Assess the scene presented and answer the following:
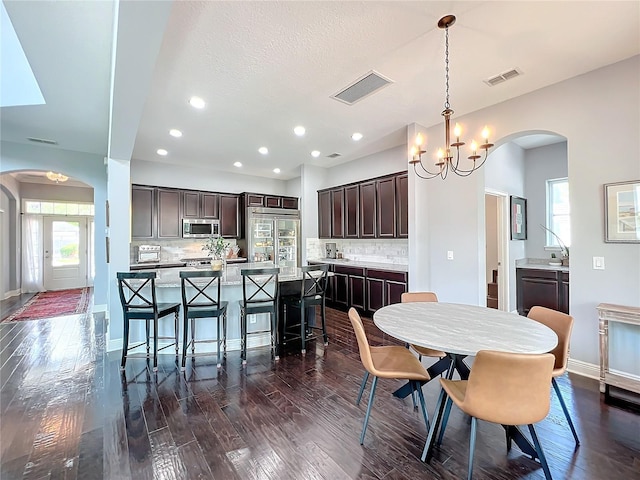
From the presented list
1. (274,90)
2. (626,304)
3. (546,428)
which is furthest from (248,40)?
→ (626,304)

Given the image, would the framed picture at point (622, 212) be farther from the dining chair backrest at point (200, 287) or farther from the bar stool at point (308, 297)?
the dining chair backrest at point (200, 287)

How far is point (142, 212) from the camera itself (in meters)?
5.67

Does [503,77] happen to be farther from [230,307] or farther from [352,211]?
[230,307]

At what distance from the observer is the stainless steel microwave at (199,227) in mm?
6125

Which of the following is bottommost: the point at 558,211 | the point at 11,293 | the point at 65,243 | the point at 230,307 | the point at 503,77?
the point at 11,293

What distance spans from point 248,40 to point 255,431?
3044 millimetres

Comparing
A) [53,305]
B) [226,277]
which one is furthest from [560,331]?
[53,305]

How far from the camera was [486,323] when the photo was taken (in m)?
2.03

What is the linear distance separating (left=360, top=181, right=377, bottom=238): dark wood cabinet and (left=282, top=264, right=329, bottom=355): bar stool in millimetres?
1856

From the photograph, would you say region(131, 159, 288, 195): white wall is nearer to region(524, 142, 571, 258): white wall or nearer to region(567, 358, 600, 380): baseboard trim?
region(524, 142, 571, 258): white wall

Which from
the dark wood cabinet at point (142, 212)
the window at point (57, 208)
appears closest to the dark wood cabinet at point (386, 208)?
the dark wood cabinet at point (142, 212)

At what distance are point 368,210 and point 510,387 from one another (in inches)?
165

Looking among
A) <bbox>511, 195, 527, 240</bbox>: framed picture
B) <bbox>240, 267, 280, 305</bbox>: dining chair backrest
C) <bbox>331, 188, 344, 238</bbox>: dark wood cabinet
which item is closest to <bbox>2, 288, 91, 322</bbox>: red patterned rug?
<bbox>240, 267, 280, 305</bbox>: dining chair backrest

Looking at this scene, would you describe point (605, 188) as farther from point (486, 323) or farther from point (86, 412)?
point (86, 412)
